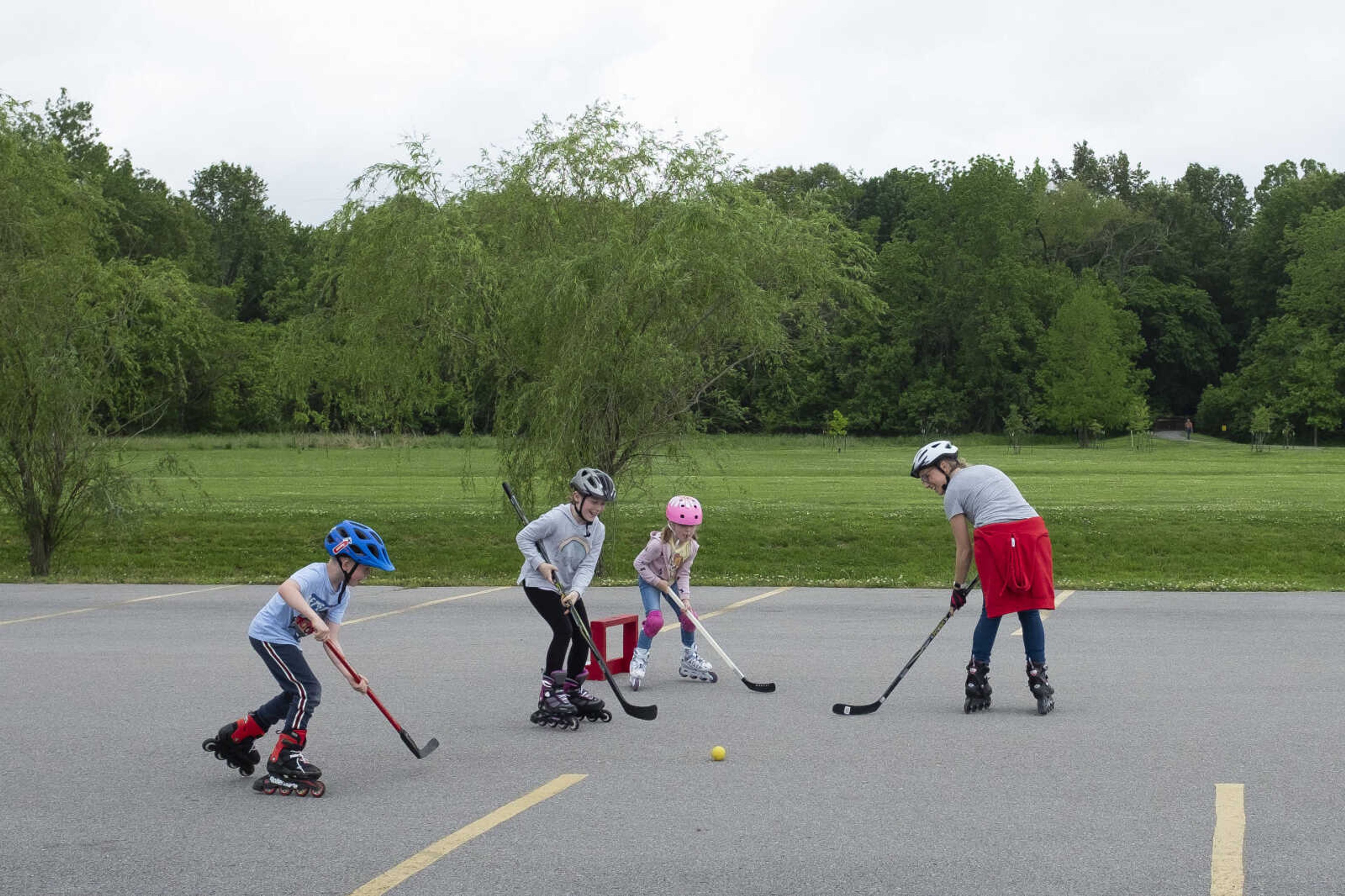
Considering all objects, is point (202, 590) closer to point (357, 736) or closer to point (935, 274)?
point (357, 736)

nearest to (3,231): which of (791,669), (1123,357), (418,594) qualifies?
(418,594)

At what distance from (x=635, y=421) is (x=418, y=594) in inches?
157

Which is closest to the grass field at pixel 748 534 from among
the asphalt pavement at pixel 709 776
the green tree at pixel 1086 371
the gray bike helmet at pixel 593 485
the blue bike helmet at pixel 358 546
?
the asphalt pavement at pixel 709 776

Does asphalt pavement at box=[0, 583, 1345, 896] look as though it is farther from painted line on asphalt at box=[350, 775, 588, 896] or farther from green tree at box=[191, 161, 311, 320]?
green tree at box=[191, 161, 311, 320]

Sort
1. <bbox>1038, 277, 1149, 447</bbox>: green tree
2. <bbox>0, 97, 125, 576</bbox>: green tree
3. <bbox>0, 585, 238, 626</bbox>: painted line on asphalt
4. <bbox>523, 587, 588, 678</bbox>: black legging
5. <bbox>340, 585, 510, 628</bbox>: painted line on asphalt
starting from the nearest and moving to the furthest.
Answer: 1. <bbox>523, 587, 588, 678</bbox>: black legging
2. <bbox>340, 585, 510, 628</bbox>: painted line on asphalt
3. <bbox>0, 585, 238, 626</bbox>: painted line on asphalt
4. <bbox>0, 97, 125, 576</bbox>: green tree
5. <bbox>1038, 277, 1149, 447</bbox>: green tree

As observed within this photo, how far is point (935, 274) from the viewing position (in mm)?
93875

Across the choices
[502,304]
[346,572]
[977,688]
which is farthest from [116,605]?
[977,688]

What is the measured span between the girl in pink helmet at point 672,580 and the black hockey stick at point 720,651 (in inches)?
0.9

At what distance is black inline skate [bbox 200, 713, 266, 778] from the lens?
712cm

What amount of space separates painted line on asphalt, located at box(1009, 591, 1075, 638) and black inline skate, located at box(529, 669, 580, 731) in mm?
4306

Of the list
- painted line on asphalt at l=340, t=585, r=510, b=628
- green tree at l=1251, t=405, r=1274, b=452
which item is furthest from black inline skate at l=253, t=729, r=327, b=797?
green tree at l=1251, t=405, r=1274, b=452

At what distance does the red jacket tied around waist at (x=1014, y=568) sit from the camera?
880 centimetres

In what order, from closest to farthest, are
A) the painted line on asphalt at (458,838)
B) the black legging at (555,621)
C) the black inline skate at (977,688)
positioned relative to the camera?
the painted line on asphalt at (458,838)
the black legging at (555,621)
the black inline skate at (977,688)

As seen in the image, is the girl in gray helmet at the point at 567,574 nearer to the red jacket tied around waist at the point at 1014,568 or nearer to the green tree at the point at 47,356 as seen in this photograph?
the red jacket tied around waist at the point at 1014,568
